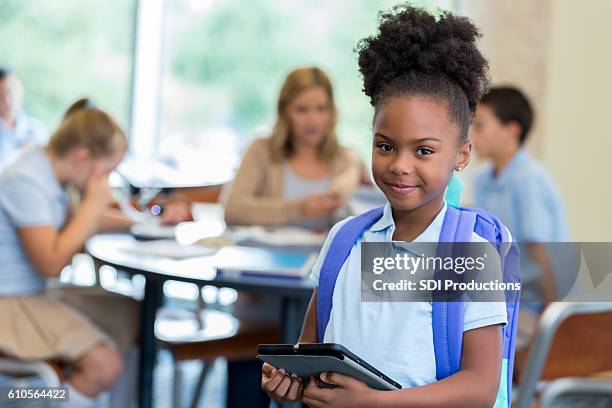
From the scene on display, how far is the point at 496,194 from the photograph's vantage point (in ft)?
9.76

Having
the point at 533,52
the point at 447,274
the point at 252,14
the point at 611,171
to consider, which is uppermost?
the point at 252,14

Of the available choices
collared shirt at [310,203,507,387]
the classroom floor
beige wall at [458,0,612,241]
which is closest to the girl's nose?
collared shirt at [310,203,507,387]

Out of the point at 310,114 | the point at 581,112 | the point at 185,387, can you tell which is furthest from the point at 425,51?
the point at 581,112

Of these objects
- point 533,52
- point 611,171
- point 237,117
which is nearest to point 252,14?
point 237,117

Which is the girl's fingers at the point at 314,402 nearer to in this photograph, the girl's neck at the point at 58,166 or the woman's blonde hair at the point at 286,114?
the girl's neck at the point at 58,166

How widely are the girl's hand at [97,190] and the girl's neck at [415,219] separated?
148cm

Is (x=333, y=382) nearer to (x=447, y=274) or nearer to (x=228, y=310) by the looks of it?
(x=447, y=274)

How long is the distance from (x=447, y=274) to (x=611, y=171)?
3547 millimetres

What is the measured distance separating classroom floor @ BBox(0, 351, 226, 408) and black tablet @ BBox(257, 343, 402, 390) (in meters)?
2.15

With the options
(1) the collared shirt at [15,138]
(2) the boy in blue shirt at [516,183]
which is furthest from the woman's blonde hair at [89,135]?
(1) the collared shirt at [15,138]

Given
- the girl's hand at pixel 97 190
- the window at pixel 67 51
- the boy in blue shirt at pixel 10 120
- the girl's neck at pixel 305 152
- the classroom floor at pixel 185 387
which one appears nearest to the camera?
the girl's hand at pixel 97 190

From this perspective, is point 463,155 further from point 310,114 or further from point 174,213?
point 310,114

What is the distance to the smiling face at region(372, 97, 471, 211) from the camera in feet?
3.63

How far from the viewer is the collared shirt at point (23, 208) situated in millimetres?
2398
